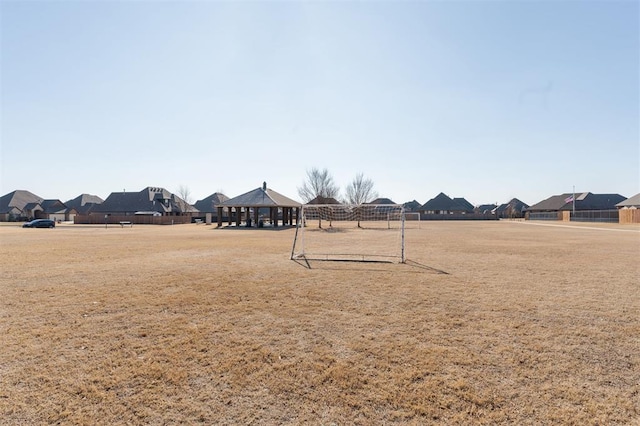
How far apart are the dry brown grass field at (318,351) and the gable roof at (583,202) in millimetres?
83542

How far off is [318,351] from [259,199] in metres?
32.2

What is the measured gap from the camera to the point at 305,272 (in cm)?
952

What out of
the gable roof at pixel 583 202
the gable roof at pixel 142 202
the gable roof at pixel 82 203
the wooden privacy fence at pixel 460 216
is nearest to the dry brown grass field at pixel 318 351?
the gable roof at pixel 142 202

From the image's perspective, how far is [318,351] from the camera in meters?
4.20

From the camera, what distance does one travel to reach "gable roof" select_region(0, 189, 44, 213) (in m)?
66.1

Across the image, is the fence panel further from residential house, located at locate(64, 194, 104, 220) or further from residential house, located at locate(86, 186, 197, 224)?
residential house, located at locate(64, 194, 104, 220)

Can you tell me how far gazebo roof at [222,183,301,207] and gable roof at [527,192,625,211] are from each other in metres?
70.5

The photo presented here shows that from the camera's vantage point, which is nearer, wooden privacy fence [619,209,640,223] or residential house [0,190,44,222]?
wooden privacy fence [619,209,640,223]

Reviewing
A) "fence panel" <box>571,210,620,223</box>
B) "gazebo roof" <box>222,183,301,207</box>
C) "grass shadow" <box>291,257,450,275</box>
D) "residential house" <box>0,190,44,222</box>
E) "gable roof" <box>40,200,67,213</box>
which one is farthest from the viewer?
"gable roof" <box>40,200,67,213</box>

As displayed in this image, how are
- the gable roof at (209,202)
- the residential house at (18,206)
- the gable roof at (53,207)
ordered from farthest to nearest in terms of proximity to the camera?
the gable roof at (209,202) < the gable roof at (53,207) < the residential house at (18,206)

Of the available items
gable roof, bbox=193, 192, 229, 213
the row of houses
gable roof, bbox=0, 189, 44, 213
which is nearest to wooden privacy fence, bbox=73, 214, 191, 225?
Answer: the row of houses

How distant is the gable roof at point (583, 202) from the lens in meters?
75.1

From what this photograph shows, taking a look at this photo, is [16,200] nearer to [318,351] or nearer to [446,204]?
[318,351]

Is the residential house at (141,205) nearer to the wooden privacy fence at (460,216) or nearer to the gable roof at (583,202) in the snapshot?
the wooden privacy fence at (460,216)
